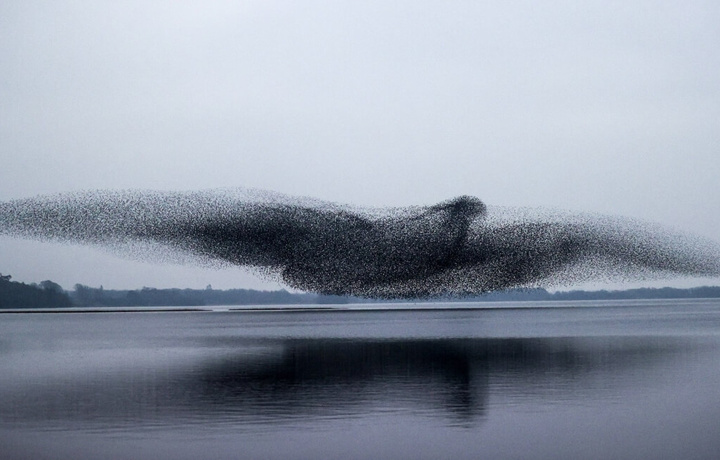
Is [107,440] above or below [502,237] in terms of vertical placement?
below

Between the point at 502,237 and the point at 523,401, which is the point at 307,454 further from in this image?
the point at 502,237

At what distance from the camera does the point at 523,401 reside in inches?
559

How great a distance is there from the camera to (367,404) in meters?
14.0

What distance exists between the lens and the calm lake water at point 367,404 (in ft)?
34.7

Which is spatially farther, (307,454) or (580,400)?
(580,400)

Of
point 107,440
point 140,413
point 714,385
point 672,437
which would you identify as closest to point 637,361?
point 714,385

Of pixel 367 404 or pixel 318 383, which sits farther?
pixel 318 383

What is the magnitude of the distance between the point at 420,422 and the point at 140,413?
13.6ft

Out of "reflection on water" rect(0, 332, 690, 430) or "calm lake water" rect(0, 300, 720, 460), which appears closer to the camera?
"calm lake water" rect(0, 300, 720, 460)

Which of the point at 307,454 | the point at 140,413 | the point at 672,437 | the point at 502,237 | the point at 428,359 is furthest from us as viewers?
the point at 502,237

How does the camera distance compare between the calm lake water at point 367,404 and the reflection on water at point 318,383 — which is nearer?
the calm lake water at point 367,404

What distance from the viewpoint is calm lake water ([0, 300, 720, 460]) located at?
1058 centimetres

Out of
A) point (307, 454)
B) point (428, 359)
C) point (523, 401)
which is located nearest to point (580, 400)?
point (523, 401)

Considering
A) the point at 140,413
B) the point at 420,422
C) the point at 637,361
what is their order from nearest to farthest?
the point at 420,422 < the point at 140,413 < the point at 637,361
